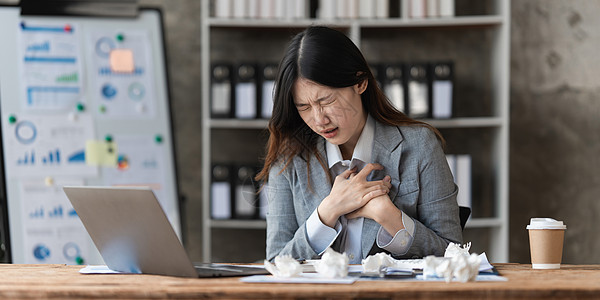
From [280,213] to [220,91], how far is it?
1453mm

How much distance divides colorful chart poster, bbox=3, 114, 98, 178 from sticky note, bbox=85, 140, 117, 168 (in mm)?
21

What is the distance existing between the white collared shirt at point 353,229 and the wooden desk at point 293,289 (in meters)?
0.40

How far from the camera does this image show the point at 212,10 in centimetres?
363

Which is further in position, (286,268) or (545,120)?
(545,120)

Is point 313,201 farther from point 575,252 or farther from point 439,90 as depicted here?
point 575,252

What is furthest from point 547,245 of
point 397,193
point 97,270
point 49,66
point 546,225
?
point 49,66

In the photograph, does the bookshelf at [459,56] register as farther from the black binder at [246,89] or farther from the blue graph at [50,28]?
the blue graph at [50,28]

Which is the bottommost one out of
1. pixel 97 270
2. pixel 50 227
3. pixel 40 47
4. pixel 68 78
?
pixel 50 227

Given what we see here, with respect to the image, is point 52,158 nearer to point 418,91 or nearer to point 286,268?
point 418,91

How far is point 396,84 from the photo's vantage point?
3.24 m

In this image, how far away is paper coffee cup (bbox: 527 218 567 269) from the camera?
1465 mm

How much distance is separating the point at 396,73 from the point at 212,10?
1102 millimetres

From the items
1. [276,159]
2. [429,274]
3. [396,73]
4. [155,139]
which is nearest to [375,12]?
[396,73]

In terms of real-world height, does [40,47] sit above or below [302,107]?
above
